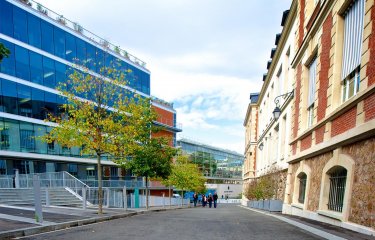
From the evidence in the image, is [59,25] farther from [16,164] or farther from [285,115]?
[285,115]

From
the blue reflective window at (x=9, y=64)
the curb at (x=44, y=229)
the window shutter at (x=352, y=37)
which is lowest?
the curb at (x=44, y=229)

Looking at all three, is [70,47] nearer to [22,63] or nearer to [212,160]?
[22,63]

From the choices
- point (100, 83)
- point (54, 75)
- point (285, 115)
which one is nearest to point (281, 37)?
point (285, 115)

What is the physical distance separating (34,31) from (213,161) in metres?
59.1

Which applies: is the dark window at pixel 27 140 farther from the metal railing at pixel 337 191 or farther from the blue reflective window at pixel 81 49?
the metal railing at pixel 337 191

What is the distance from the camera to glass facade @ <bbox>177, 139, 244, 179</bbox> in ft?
236

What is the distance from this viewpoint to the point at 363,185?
7.11m

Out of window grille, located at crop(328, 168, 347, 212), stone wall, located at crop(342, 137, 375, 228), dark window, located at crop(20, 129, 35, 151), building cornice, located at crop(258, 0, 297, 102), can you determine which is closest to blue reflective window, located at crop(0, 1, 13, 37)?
dark window, located at crop(20, 129, 35, 151)

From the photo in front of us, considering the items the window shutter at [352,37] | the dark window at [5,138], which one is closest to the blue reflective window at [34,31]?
the dark window at [5,138]

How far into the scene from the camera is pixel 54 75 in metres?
32.2

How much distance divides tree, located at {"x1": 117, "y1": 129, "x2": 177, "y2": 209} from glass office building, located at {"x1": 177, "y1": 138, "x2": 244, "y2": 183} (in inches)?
1801

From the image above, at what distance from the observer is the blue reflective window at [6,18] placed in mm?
27000

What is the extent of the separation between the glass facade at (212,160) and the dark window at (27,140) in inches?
1575

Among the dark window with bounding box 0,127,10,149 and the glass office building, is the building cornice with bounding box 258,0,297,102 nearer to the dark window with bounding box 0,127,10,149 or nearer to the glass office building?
the dark window with bounding box 0,127,10,149
